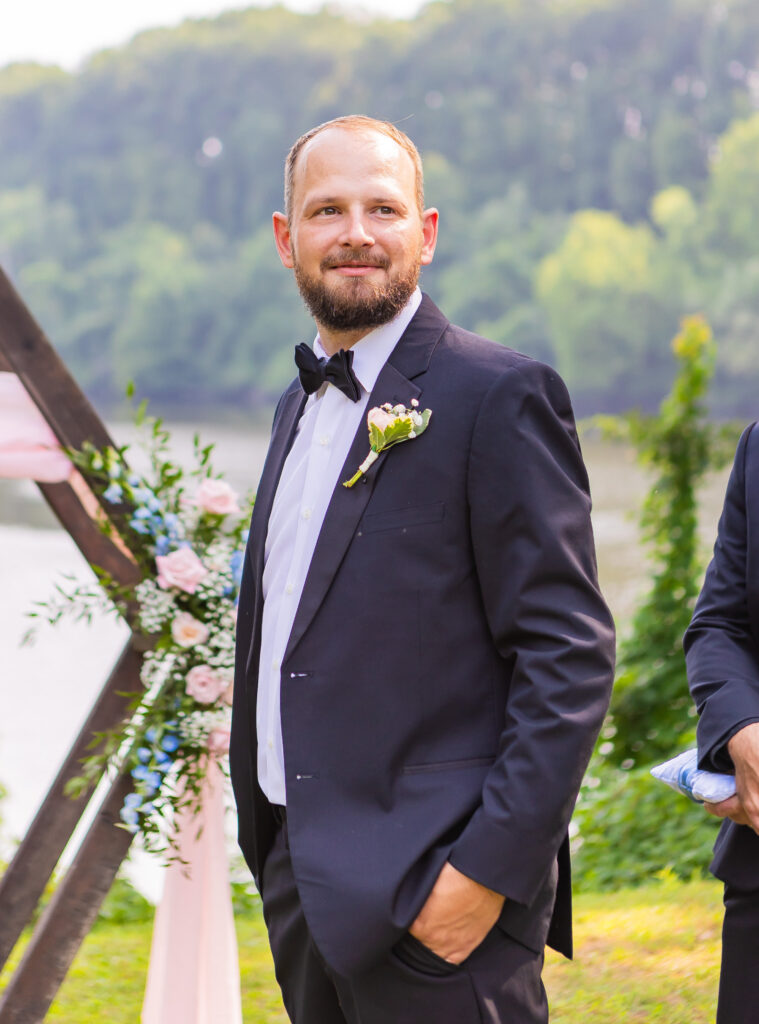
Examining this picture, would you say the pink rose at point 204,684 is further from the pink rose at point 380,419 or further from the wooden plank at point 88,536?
the pink rose at point 380,419

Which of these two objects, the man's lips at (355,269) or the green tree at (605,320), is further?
the green tree at (605,320)

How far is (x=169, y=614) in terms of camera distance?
9.44 ft

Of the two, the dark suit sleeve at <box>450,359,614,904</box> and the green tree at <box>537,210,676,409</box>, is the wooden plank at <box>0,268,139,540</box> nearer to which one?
the dark suit sleeve at <box>450,359,614,904</box>

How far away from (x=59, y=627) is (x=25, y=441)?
3686 mm

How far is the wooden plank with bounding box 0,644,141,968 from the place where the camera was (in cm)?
295

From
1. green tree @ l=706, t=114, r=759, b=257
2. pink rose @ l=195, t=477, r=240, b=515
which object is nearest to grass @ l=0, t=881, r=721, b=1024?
pink rose @ l=195, t=477, r=240, b=515

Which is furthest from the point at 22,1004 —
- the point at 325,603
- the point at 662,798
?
the point at 662,798

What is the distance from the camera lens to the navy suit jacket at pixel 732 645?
1860 mm

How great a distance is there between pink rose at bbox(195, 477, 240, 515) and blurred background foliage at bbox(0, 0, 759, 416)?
26473mm

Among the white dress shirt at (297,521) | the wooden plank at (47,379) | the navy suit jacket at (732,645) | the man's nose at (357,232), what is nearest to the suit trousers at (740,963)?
the navy suit jacket at (732,645)

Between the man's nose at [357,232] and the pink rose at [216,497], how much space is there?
4.08ft

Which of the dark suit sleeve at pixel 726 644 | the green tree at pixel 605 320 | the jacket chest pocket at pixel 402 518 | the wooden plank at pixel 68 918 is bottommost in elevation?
the wooden plank at pixel 68 918

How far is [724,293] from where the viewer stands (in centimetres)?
3064

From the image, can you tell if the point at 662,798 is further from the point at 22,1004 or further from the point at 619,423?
the point at 22,1004
